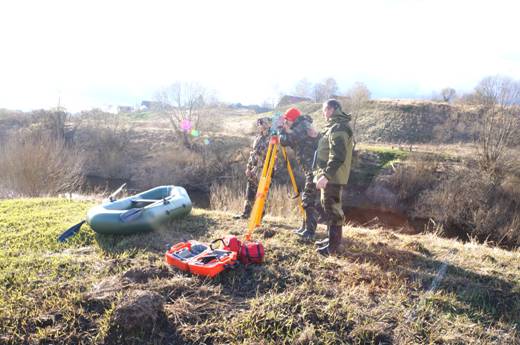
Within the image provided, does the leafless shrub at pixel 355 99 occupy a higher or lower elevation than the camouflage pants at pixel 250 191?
higher

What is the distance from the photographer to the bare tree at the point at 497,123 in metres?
16.2

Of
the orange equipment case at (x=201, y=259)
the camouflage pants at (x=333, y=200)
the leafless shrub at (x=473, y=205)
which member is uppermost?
the camouflage pants at (x=333, y=200)

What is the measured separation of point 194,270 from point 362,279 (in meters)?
1.97

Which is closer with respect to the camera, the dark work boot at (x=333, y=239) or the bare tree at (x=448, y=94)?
the dark work boot at (x=333, y=239)

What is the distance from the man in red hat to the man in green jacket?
0.55 m

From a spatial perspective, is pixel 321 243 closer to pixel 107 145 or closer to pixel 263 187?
pixel 263 187

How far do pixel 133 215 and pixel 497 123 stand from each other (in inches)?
768

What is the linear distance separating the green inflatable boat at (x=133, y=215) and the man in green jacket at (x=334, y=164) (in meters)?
2.73

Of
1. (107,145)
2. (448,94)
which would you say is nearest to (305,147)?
(107,145)

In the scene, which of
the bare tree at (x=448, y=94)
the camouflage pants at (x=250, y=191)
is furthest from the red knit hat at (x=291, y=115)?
the bare tree at (x=448, y=94)

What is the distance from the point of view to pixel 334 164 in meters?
4.02

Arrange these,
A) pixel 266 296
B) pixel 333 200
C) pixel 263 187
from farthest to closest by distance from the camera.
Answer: pixel 263 187, pixel 333 200, pixel 266 296

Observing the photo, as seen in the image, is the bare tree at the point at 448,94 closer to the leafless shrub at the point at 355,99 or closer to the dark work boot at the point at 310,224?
the leafless shrub at the point at 355,99

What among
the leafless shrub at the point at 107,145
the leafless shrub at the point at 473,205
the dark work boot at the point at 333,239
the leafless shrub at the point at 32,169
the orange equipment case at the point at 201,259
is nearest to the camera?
the orange equipment case at the point at 201,259
